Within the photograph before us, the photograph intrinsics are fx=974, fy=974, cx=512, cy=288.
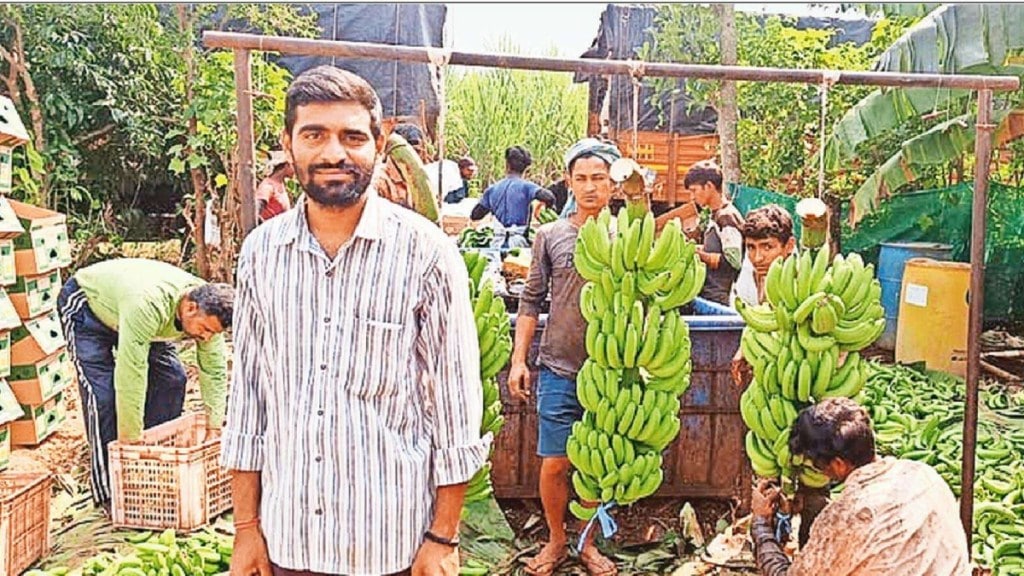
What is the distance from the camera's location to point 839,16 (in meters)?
8.87

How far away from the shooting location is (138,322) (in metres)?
3.64

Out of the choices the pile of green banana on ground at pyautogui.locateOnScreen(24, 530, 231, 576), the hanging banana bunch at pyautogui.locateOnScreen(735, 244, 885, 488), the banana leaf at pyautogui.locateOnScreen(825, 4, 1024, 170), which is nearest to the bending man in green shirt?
the pile of green banana on ground at pyautogui.locateOnScreen(24, 530, 231, 576)

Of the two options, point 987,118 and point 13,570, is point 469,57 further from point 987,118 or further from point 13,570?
point 13,570

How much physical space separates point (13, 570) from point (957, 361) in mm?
5378

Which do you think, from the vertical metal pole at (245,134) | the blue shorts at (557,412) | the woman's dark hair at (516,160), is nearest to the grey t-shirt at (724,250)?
the blue shorts at (557,412)

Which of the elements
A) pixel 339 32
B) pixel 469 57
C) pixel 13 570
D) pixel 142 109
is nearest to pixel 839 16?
pixel 339 32

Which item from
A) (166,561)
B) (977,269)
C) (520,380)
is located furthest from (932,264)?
(166,561)

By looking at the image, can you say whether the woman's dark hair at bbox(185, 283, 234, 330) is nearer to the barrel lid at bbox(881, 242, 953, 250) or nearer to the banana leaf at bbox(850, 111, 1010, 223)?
the banana leaf at bbox(850, 111, 1010, 223)

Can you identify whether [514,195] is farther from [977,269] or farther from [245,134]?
[245,134]

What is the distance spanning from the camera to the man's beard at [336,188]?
185 cm

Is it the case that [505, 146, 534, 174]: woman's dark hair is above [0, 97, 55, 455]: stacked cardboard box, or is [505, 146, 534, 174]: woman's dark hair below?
above

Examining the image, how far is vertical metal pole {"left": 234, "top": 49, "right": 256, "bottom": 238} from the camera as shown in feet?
8.72

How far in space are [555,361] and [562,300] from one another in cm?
22

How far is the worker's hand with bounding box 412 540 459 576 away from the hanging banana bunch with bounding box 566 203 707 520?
1.43 m
